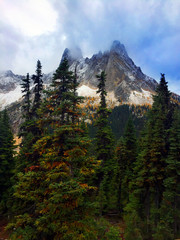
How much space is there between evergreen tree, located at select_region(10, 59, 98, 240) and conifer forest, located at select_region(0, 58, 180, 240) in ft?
0.14

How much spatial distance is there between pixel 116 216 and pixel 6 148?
2298 cm

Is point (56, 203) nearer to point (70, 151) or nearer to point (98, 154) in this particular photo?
point (70, 151)

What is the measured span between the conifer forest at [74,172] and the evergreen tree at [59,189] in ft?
0.14

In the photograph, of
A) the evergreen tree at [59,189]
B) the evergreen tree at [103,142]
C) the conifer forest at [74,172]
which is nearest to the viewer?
the evergreen tree at [59,189]

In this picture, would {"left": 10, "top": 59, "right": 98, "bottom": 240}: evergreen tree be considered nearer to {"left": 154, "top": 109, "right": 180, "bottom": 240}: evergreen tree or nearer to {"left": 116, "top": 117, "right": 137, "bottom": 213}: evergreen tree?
{"left": 154, "top": 109, "right": 180, "bottom": 240}: evergreen tree

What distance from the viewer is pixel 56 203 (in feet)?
24.4

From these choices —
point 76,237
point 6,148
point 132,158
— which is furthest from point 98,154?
point 76,237

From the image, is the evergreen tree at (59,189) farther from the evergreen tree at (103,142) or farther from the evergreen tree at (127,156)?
the evergreen tree at (127,156)

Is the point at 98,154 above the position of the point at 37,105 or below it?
below

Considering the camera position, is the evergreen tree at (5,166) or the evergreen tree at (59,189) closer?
the evergreen tree at (59,189)

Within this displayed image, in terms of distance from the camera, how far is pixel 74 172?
9.14 meters

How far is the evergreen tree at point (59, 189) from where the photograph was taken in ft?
23.3

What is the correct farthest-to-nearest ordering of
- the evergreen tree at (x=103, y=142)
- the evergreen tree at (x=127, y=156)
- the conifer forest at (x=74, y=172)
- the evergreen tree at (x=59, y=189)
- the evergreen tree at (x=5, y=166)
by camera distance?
the evergreen tree at (x=127, y=156) < the evergreen tree at (x=103, y=142) < the evergreen tree at (x=5, y=166) < the conifer forest at (x=74, y=172) < the evergreen tree at (x=59, y=189)

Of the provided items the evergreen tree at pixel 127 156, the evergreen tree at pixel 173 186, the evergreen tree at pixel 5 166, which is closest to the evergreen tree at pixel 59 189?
the evergreen tree at pixel 173 186
